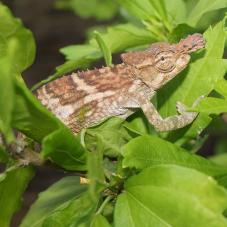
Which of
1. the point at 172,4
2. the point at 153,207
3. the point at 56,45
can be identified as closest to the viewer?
the point at 153,207

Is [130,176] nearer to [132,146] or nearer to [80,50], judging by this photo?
[132,146]

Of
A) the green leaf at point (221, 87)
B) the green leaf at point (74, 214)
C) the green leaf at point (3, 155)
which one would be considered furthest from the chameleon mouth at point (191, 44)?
the green leaf at point (3, 155)

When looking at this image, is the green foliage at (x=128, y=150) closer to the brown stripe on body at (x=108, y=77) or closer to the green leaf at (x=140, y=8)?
the green leaf at (x=140, y=8)

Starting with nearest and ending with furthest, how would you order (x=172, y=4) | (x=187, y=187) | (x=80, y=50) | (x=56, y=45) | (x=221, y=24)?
(x=187, y=187) < (x=221, y=24) < (x=172, y=4) < (x=80, y=50) < (x=56, y=45)

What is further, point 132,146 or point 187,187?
point 132,146

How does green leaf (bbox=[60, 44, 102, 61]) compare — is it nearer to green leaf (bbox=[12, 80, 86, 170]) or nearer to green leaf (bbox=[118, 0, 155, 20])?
green leaf (bbox=[118, 0, 155, 20])

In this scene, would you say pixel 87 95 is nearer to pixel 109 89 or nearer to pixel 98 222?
pixel 109 89

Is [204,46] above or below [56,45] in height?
above

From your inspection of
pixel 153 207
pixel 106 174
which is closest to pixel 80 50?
Result: pixel 106 174
